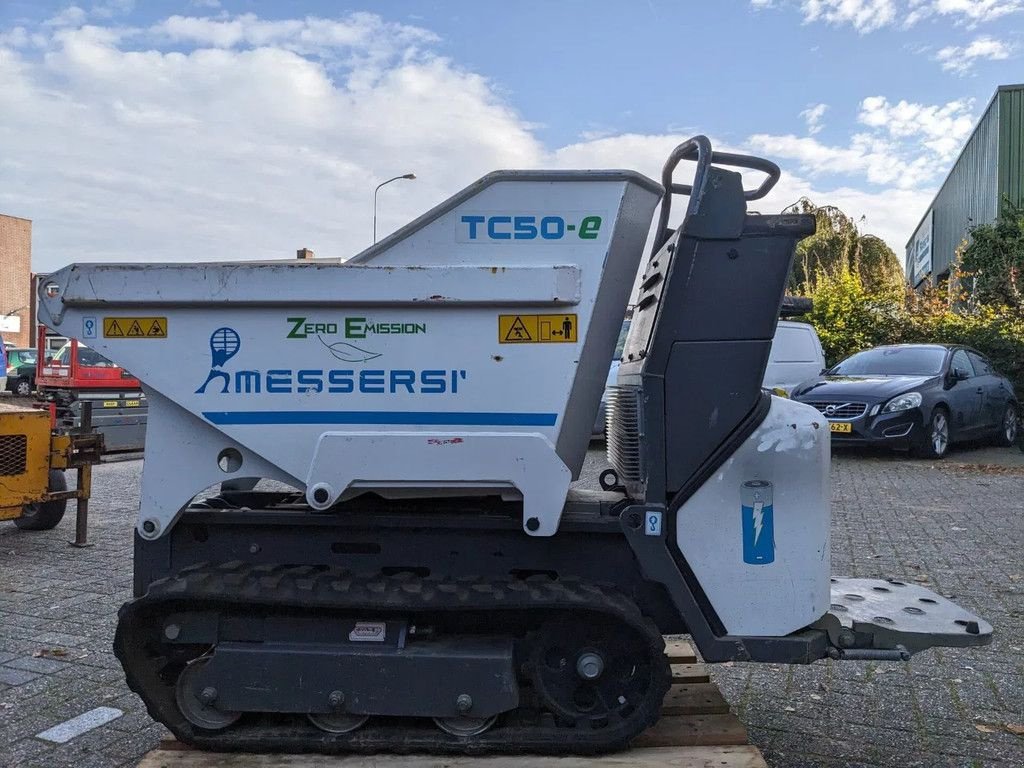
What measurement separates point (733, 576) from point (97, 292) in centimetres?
258

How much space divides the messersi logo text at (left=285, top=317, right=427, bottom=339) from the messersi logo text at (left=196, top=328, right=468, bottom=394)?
13 centimetres

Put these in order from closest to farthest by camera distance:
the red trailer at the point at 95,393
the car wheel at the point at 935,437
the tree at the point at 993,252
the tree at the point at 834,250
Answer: the car wheel at the point at 935,437 < the red trailer at the point at 95,393 < the tree at the point at 993,252 < the tree at the point at 834,250

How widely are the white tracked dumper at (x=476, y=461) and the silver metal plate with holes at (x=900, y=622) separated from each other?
0.10 m

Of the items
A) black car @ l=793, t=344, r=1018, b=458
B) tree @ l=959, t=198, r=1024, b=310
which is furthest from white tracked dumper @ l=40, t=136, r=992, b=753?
tree @ l=959, t=198, r=1024, b=310

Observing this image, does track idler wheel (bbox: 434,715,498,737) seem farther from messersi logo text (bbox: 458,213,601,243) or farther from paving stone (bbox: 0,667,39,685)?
paving stone (bbox: 0,667,39,685)

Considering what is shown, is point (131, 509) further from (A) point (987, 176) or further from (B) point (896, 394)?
(A) point (987, 176)

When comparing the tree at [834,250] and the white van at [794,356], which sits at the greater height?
the tree at [834,250]

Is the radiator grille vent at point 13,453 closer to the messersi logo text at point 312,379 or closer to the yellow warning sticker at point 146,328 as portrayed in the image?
the yellow warning sticker at point 146,328

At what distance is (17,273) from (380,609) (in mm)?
68569

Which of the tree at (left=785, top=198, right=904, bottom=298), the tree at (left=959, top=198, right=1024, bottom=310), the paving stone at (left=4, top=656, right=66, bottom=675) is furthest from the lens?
the tree at (left=785, top=198, right=904, bottom=298)

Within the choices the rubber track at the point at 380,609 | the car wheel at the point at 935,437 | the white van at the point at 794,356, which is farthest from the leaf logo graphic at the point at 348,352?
the white van at the point at 794,356

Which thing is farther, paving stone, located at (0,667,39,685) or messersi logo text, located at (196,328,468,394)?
paving stone, located at (0,667,39,685)

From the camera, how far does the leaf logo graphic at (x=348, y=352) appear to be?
10.9 ft

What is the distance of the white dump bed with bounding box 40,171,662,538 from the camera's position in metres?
3.29
